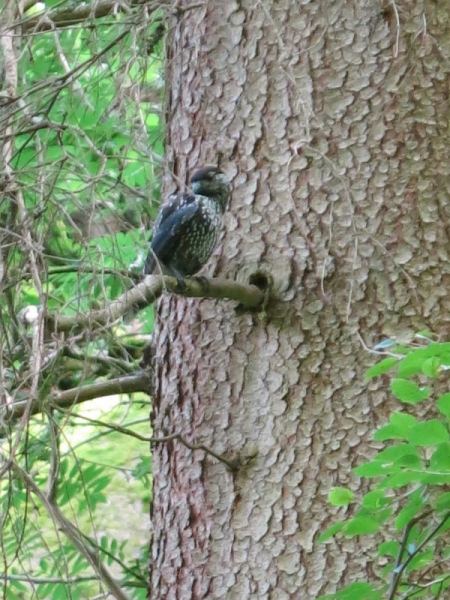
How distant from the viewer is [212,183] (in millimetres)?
2471

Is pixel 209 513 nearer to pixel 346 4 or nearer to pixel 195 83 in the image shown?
pixel 195 83

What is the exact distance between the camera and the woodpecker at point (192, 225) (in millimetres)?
2473

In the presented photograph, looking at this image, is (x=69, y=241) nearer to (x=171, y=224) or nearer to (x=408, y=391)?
(x=171, y=224)

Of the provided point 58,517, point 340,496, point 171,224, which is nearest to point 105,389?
point 171,224

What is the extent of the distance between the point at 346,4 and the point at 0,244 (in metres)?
1.16

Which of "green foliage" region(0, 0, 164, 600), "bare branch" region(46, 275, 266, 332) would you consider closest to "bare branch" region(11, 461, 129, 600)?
"green foliage" region(0, 0, 164, 600)

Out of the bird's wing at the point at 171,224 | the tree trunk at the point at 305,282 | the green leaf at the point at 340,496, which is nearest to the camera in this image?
the green leaf at the point at 340,496

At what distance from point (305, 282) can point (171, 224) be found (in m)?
0.54

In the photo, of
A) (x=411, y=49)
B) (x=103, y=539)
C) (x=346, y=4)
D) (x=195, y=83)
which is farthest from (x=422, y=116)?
(x=103, y=539)

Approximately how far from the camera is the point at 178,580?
245cm

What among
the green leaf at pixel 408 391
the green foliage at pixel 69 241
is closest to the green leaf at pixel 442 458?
the green leaf at pixel 408 391

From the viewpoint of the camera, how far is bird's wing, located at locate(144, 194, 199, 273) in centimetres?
266

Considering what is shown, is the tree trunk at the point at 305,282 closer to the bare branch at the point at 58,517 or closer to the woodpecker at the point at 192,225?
the woodpecker at the point at 192,225

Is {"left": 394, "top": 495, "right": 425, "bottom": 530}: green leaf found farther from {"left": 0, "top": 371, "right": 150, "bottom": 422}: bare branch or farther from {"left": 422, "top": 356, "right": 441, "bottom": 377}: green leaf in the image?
{"left": 0, "top": 371, "right": 150, "bottom": 422}: bare branch
